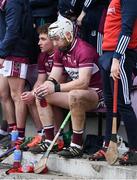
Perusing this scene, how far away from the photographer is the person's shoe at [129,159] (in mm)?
5129

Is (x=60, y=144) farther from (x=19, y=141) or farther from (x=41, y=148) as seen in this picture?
(x=19, y=141)

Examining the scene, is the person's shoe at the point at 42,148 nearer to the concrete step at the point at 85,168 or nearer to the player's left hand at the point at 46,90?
the concrete step at the point at 85,168

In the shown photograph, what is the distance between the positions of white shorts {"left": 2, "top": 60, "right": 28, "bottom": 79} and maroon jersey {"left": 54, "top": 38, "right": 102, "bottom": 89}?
21.2 inches

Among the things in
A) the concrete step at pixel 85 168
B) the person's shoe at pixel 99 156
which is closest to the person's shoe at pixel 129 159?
the concrete step at pixel 85 168

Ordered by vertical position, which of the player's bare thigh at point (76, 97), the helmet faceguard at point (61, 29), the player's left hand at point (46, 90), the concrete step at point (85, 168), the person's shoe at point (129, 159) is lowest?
the concrete step at point (85, 168)

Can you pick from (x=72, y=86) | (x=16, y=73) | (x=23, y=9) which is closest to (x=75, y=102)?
(x=72, y=86)

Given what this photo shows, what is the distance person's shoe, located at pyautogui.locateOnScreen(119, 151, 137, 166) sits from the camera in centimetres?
513

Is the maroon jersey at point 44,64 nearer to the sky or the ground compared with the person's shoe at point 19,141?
nearer to the sky

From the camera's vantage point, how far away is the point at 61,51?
19.3ft

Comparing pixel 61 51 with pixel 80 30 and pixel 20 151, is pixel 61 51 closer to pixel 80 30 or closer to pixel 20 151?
pixel 80 30

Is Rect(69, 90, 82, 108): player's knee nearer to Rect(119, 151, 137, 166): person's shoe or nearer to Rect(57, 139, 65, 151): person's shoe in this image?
Rect(57, 139, 65, 151): person's shoe

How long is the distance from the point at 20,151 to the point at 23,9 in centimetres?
167

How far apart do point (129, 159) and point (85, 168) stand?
0.49m

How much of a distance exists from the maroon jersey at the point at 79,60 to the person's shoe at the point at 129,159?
0.98m
